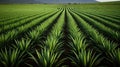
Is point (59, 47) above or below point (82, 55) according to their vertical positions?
below

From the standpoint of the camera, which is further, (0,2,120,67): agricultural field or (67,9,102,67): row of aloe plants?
(0,2,120,67): agricultural field

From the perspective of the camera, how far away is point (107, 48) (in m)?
5.68

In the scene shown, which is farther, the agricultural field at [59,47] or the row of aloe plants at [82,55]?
the agricultural field at [59,47]

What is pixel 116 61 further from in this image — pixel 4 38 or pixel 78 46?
pixel 4 38

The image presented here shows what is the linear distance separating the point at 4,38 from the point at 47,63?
3.67 meters

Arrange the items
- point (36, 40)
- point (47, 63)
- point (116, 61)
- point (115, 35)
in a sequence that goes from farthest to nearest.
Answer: point (115, 35) → point (36, 40) → point (116, 61) → point (47, 63)

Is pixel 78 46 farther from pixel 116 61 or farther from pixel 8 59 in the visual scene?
pixel 8 59

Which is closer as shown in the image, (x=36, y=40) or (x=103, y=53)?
(x=103, y=53)

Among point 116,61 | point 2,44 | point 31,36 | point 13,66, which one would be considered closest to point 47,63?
point 13,66

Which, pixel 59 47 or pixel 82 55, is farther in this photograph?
pixel 59 47

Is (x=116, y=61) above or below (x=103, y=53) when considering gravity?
above

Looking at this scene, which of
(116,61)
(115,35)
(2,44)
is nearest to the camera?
(116,61)

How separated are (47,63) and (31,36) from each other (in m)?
4.10

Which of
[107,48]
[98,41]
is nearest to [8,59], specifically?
[107,48]
